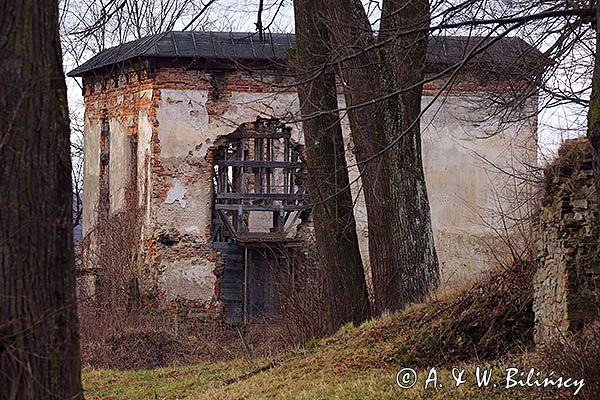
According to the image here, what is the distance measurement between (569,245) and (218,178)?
15.9 m

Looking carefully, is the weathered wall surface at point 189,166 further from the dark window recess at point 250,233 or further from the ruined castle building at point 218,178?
the dark window recess at point 250,233

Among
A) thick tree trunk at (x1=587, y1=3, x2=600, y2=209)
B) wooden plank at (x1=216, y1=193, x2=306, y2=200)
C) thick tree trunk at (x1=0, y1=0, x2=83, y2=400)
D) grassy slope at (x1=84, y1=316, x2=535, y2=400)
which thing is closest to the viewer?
thick tree trunk at (x1=0, y1=0, x2=83, y2=400)

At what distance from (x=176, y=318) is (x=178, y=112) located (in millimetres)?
4631

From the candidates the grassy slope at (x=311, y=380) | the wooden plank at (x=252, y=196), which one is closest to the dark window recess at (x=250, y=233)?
the wooden plank at (x=252, y=196)

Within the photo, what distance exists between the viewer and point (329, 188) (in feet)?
44.3

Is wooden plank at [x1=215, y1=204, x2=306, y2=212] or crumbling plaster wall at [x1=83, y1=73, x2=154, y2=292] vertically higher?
crumbling plaster wall at [x1=83, y1=73, x2=154, y2=292]

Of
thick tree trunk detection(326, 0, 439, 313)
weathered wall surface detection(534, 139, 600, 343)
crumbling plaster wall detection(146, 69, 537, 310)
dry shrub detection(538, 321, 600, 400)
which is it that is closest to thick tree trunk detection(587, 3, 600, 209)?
dry shrub detection(538, 321, 600, 400)

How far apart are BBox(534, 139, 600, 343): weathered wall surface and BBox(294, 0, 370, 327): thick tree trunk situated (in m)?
3.94

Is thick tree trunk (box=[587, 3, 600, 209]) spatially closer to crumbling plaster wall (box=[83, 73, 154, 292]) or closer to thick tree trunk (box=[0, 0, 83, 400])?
thick tree trunk (box=[0, 0, 83, 400])

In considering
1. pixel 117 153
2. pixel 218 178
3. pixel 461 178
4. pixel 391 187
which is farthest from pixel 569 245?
pixel 117 153

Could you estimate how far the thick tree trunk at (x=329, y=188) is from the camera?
1323cm

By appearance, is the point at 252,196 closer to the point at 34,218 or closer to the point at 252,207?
the point at 252,207

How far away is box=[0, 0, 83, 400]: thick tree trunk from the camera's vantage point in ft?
14.9

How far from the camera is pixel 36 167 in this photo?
15.4 ft
